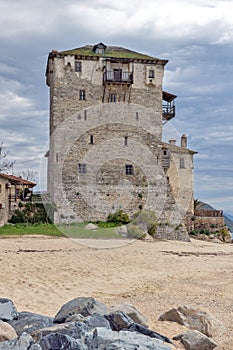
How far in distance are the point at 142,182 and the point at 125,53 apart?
11355mm

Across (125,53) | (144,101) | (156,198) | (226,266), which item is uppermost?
(125,53)

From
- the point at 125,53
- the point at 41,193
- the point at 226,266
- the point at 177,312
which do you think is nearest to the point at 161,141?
the point at 125,53

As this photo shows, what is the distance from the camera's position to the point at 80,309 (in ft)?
28.3

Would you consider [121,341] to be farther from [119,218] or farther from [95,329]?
[119,218]

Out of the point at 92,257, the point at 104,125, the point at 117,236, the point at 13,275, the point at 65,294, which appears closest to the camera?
the point at 65,294

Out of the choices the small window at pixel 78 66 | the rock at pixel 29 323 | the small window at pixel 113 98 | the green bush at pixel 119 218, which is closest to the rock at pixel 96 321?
the rock at pixel 29 323

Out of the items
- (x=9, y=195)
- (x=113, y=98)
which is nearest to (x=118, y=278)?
(x=9, y=195)

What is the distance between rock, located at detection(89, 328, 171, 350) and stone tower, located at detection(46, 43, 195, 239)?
2778 centimetres

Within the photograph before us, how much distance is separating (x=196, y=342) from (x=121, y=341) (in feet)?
6.36

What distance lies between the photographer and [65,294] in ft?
41.0

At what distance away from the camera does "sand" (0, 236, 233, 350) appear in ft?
37.1

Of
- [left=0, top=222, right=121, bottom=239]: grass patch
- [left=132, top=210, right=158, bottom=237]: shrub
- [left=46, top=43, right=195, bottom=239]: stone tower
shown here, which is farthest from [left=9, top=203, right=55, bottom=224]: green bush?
[left=132, top=210, right=158, bottom=237]: shrub

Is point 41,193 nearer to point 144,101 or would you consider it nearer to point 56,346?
point 144,101

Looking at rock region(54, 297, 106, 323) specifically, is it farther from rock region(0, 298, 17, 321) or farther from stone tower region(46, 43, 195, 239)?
stone tower region(46, 43, 195, 239)
